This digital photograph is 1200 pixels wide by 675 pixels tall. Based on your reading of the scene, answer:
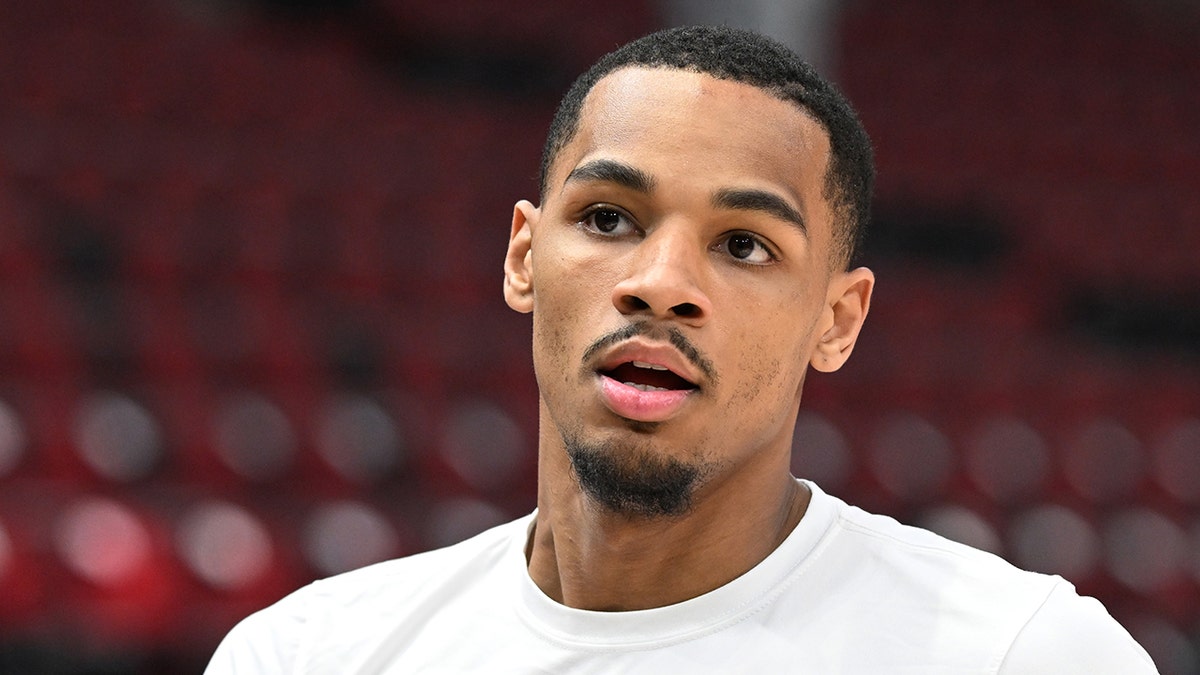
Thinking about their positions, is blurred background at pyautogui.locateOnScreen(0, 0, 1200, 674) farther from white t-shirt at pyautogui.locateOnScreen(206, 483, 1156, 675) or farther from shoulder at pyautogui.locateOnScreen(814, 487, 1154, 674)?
shoulder at pyautogui.locateOnScreen(814, 487, 1154, 674)

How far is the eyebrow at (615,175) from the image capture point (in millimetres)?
1681

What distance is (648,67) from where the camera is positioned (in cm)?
179

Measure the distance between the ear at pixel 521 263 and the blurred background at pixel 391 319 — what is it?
103 inches

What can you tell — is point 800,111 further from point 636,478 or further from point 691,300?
point 636,478

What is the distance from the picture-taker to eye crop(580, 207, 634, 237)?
172 cm

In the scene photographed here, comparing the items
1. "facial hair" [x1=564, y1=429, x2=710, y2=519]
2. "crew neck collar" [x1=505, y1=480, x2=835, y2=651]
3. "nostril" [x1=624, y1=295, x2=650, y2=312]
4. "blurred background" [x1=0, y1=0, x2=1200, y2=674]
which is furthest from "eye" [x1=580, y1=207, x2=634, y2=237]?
"blurred background" [x1=0, y1=0, x2=1200, y2=674]

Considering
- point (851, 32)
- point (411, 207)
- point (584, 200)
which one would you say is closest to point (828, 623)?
point (584, 200)

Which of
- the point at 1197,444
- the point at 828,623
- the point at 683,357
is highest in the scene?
the point at 683,357

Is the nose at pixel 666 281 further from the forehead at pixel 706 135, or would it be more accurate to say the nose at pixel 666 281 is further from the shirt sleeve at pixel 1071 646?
the shirt sleeve at pixel 1071 646

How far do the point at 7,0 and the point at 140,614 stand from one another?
14.1 feet

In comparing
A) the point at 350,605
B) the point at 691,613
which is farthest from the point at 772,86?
the point at 350,605

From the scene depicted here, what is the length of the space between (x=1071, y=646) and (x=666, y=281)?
57 cm

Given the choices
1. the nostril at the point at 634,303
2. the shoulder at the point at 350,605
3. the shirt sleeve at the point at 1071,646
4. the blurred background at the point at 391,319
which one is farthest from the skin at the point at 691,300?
the blurred background at the point at 391,319

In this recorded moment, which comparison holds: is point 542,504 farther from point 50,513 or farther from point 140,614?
point 50,513
